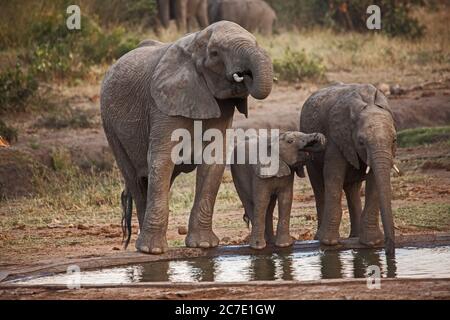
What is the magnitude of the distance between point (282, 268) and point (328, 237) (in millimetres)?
789

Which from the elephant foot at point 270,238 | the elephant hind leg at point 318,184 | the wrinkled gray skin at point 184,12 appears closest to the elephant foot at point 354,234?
the elephant hind leg at point 318,184

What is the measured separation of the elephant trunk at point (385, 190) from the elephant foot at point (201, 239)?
1254mm

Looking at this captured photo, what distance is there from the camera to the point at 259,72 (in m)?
9.40

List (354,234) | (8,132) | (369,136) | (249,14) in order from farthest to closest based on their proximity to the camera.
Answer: (249,14), (8,132), (354,234), (369,136)

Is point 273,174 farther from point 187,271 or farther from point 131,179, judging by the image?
point 131,179

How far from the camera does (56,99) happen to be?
679 inches

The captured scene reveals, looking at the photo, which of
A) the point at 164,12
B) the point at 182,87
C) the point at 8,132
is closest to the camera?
the point at 182,87

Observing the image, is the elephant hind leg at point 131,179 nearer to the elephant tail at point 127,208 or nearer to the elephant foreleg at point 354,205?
the elephant tail at point 127,208

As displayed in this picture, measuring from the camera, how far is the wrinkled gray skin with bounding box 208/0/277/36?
2291cm

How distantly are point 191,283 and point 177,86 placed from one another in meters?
1.94

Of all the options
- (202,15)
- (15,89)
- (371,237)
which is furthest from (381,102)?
(202,15)

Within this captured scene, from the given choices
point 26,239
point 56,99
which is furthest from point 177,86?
point 56,99

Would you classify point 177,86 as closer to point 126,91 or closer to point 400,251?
point 126,91

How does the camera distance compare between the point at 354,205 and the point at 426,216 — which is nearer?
the point at 354,205
